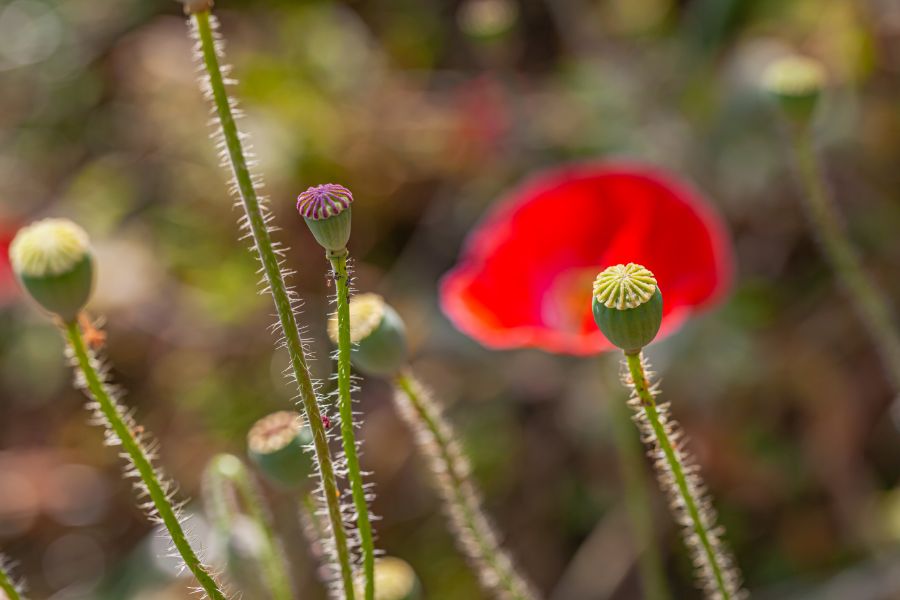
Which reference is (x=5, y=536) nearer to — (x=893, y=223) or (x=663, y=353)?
(x=663, y=353)

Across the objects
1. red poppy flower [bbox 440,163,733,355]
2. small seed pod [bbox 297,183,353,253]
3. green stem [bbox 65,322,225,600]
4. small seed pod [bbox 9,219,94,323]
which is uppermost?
red poppy flower [bbox 440,163,733,355]

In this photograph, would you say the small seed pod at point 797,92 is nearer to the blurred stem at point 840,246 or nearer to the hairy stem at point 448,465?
the blurred stem at point 840,246

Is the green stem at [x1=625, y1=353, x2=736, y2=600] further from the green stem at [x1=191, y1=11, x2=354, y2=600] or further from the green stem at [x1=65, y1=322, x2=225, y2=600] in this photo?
the green stem at [x1=65, y1=322, x2=225, y2=600]

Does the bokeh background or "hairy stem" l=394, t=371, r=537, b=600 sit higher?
the bokeh background

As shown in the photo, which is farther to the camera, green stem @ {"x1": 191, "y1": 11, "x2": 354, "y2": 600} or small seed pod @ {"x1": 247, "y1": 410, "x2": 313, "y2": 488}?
small seed pod @ {"x1": 247, "y1": 410, "x2": 313, "y2": 488}

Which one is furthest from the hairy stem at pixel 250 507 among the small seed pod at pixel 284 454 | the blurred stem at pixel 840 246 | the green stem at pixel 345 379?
the blurred stem at pixel 840 246

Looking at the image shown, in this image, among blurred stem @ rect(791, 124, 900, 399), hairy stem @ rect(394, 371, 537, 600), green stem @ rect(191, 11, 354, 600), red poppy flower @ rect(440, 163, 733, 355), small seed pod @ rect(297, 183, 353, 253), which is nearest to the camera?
green stem @ rect(191, 11, 354, 600)

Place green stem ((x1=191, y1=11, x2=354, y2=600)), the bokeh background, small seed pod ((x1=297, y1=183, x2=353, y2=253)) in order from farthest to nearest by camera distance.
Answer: the bokeh background, small seed pod ((x1=297, y1=183, x2=353, y2=253)), green stem ((x1=191, y1=11, x2=354, y2=600))

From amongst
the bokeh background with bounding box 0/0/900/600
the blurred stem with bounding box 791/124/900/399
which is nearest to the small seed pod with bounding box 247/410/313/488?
the blurred stem with bounding box 791/124/900/399
